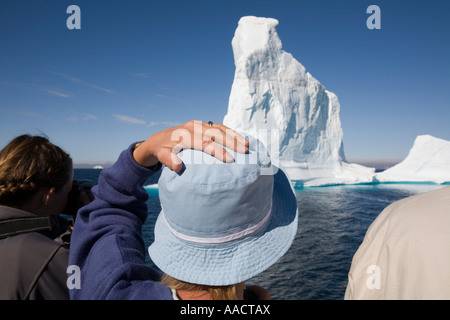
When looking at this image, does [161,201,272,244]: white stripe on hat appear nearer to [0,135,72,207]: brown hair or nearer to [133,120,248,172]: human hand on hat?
[133,120,248,172]: human hand on hat

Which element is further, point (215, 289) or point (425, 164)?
point (425, 164)

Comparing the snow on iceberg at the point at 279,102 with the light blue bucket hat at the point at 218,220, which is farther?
the snow on iceberg at the point at 279,102

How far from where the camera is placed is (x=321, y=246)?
10625mm

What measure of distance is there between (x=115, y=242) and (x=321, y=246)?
36.4 ft

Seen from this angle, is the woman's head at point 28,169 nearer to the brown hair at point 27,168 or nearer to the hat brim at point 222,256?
the brown hair at point 27,168

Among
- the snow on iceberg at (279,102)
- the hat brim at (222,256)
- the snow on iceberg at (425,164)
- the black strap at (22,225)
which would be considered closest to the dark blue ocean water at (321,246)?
the snow on iceberg at (279,102)

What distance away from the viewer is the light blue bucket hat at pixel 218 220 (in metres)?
0.70

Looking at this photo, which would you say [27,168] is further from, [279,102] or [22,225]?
[279,102]

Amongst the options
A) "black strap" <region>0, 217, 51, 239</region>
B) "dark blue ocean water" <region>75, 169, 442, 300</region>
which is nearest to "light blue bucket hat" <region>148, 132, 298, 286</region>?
"black strap" <region>0, 217, 51, 239</region>

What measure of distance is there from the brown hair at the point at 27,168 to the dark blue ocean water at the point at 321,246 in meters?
7.12

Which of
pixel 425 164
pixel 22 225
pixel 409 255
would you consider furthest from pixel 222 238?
pixel 425 164

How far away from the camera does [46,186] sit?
1.01 m

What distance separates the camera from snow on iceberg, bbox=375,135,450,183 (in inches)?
957
